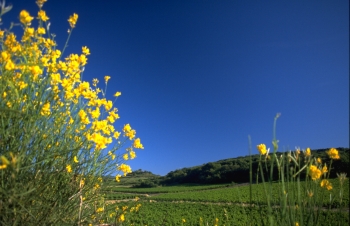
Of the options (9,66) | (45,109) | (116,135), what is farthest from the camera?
(116,135)

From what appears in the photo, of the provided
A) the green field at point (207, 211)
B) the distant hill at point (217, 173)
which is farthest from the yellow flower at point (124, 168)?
the distant hill at point (217, 173)

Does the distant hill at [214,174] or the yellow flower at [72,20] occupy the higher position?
the yellow flower at [72,20]

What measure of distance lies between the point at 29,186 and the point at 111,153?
1043 millimetres

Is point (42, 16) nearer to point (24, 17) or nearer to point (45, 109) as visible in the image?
point (24, 17)

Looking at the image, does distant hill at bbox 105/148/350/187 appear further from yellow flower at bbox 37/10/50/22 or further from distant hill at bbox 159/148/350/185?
yellow flower at bbox 37/10/50/22

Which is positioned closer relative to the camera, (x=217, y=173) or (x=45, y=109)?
(x=45, y=109)

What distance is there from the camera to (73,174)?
8.66ft

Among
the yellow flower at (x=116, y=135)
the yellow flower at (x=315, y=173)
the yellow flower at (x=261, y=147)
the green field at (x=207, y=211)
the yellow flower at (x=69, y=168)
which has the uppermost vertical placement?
the yellow flower at (x=116, y=135)

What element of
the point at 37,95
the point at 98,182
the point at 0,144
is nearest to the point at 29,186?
the point at 0,144

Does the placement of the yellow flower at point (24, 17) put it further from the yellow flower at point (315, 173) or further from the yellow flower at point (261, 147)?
the yellow flower at point (315, 173)

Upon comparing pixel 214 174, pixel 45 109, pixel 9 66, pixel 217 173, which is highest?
pixel 9 66

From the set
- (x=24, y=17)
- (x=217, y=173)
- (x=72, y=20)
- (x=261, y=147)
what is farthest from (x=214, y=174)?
(x=24, y=17)

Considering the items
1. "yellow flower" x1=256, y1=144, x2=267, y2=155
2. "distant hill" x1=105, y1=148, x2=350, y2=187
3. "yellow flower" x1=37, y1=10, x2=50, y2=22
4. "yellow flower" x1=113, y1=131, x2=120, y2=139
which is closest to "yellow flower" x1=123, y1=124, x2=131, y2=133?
"yellow flower" x1=113, y1=131, x2=120, y2=139

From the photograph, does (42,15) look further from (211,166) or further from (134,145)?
(211,166)
